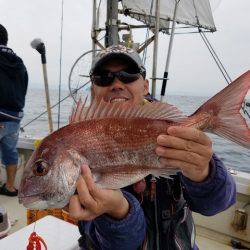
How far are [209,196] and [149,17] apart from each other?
380 centimetres

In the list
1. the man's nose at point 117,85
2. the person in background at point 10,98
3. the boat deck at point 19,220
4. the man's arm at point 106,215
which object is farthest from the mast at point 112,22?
the man's arm at point 106,215

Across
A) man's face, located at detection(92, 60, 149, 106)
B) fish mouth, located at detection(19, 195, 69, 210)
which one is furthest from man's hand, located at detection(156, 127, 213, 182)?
man's face, located at detection(92, 60, 149, 106)

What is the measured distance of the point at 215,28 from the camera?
24.8ft

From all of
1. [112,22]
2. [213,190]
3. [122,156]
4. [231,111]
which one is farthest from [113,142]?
[112,22]

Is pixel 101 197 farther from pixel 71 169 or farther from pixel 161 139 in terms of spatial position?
pixel 161 139

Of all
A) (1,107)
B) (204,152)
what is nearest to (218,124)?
(204,152)

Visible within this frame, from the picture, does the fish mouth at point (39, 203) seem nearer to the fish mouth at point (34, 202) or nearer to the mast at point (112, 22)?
the fish mouth at point (34, 202)

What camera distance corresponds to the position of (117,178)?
147cm

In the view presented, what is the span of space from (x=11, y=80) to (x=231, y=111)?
3849mm

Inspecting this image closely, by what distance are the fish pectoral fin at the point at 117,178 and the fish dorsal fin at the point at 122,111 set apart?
0.25m

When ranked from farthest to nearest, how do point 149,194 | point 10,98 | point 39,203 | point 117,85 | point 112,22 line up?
point 10,98, point 112,22, point 117,85, point 149,194, point 39,203

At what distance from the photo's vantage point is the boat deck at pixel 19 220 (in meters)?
3.93

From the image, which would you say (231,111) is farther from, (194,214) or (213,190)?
(194,214)

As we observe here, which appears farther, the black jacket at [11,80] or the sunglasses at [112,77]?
the black jacket at [11,80]
